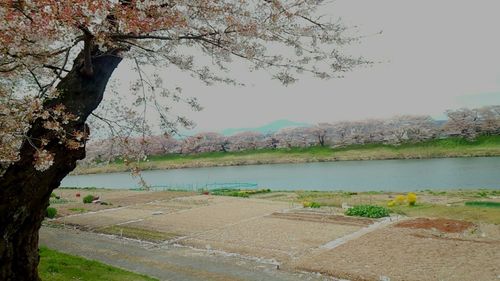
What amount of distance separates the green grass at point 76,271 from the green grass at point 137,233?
4783 millimetres

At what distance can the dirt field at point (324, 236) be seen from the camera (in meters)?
11.2

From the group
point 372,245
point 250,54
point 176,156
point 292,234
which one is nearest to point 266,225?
point 292,234

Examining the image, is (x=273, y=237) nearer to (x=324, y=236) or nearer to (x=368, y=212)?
(x=324, y=236)

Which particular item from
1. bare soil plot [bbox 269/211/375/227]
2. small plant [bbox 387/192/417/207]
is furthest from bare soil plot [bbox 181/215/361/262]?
small plant [bbox 387/192/417/207]

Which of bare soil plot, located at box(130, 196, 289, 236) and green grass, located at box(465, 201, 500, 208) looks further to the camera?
green grass, located at box(465, 201, 500, 208)

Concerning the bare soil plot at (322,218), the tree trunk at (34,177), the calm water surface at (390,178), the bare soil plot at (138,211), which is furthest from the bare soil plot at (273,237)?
the calm water surface at (390,178)

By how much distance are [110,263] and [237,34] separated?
30.4 feet

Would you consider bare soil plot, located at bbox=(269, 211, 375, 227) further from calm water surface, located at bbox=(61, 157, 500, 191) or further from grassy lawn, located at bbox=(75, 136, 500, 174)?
grassy lawn, located at bbox=(75, 136, 500, 174)

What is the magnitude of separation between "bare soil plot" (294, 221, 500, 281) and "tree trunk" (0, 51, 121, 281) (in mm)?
7110

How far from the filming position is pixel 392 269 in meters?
11.1

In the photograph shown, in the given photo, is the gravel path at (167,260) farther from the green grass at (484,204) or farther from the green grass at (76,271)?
the green grass at (484,204)

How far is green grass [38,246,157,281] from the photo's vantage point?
973cm

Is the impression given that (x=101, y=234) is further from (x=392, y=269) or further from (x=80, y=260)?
(x=392, y=269)

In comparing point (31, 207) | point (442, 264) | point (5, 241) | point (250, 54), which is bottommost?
point (442, 264)
